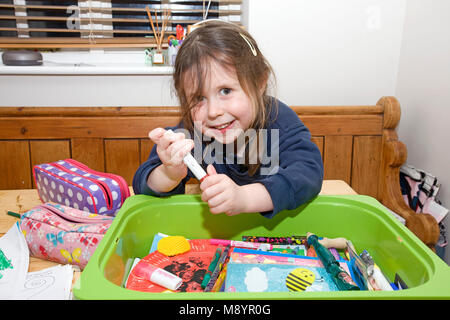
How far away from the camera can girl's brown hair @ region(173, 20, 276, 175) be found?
0.74m

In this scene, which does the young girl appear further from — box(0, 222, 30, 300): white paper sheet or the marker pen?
box(0, 222, 30, 300): white paper sheet

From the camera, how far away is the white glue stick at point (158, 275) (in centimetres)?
58

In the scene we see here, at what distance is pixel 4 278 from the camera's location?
0.57 meters

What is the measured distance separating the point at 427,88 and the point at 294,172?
926mm

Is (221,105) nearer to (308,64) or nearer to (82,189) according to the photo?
(82,189)

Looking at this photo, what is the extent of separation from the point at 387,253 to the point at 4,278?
0.62m

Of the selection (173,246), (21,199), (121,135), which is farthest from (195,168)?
(121,135)

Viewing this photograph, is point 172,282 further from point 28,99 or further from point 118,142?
point 28,99

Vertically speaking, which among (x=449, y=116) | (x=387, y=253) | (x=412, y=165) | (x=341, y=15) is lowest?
(x=412, y=165)

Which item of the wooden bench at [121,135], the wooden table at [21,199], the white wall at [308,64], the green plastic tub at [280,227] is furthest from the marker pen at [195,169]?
the white wall at [308,64]

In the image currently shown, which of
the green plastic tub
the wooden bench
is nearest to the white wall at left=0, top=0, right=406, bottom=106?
the wooden bench

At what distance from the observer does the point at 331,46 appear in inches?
59.8

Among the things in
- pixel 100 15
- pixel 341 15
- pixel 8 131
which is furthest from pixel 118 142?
pixel 341 15

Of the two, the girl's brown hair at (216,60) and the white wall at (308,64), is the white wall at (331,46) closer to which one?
the white wall at (308,64)
